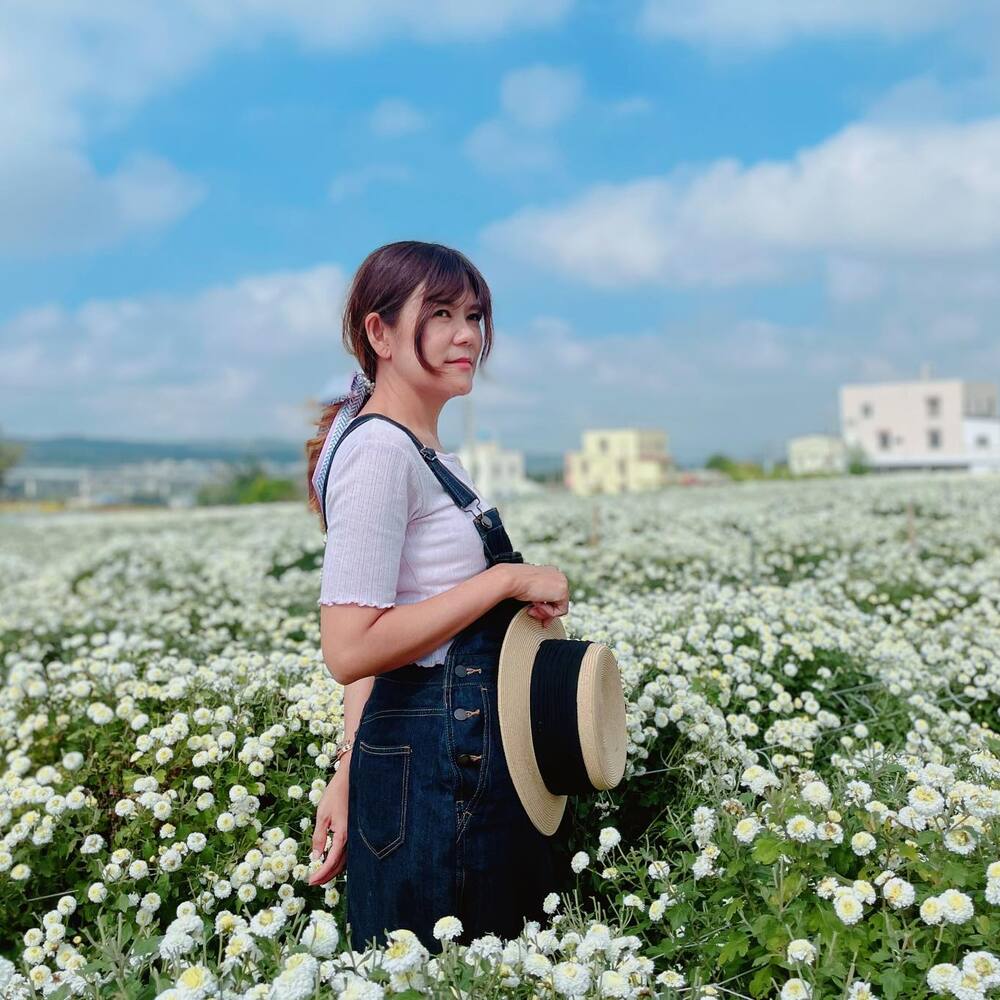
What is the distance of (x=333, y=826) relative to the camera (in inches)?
104

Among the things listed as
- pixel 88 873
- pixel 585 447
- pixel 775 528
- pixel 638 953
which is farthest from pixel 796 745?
pixel 585 447

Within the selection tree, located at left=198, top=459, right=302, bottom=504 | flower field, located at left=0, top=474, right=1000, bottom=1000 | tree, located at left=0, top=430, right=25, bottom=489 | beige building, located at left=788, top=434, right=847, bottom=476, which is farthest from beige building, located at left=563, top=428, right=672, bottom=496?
flower field, located at left=0, top=474, right=1000, bottom=1000

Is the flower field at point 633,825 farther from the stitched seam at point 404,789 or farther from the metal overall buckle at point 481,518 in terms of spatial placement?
the metal overall buckle at point 481,518

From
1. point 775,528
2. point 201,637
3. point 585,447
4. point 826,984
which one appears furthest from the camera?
point 585,447

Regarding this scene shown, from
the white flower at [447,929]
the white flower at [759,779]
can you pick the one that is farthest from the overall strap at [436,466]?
the white flower at [759,779]

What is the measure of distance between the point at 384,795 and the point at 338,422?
882 millimetres

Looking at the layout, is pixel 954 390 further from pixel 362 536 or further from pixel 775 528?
pixel 362 536

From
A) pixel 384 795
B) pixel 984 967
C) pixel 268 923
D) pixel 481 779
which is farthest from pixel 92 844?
pixel 984 967

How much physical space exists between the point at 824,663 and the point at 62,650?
5405mm

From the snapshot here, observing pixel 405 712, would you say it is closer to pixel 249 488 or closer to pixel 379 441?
pixel 379 441

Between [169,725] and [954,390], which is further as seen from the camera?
[954,390]

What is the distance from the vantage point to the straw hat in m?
2.35

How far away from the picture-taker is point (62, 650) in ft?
24.4

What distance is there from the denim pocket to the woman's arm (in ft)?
0.68
